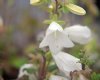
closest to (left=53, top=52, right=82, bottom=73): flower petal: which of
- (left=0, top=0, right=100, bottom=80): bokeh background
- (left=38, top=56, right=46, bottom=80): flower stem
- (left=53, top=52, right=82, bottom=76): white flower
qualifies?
(left=53, top=52, right=82, bottom=76): white flower

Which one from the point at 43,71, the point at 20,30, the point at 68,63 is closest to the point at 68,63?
the point at 68,63

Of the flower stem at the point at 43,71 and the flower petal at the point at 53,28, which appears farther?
the flower stem at the point at 43,71

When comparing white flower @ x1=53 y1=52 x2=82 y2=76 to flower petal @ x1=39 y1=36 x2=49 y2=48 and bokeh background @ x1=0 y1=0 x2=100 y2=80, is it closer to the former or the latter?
flower petal @ x1=39 y1=36 x2=49 y2=48

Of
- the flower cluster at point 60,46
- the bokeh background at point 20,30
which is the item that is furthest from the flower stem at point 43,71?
the bokeh background at point 20,30


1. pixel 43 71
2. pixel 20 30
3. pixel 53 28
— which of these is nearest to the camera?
pixel 53 28

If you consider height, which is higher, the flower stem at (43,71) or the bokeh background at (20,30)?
the flower stem at (43,71)

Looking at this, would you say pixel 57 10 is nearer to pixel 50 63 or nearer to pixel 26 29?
pixel 50 63

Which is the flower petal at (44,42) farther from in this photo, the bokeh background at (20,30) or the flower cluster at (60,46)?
the bokeh background at (20,30)

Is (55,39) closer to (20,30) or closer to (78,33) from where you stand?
(78,33)

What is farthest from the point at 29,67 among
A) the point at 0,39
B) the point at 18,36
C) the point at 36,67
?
the point at 18,36
